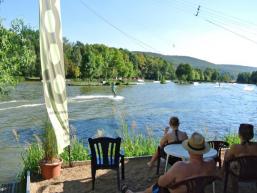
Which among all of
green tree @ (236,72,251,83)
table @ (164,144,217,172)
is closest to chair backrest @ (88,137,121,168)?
table @ (164,144,217,172)

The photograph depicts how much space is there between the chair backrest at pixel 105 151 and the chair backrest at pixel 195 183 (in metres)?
2.59

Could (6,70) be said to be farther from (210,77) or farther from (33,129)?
(210,77)

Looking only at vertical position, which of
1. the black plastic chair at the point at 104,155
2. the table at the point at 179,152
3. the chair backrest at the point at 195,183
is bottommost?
the black plastic chair at the point at 104,155

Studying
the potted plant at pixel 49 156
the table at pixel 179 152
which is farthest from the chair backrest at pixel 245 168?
the potted plant at pixel 49 156

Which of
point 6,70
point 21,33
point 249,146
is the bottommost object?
point 249,146

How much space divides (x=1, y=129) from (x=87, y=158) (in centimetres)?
1558

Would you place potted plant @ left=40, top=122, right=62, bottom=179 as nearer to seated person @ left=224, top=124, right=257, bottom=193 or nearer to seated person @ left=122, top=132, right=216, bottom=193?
seated person @ left=224, top=124, right=257, bottom=193

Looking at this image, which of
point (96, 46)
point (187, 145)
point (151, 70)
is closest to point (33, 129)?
point (187, 145)

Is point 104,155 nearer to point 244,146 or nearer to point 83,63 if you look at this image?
point 244,146

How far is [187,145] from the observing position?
12.8ft

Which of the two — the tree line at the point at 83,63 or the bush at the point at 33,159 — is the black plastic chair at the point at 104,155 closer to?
the bush at the point at 33,159

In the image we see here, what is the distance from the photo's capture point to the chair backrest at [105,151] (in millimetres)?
6402

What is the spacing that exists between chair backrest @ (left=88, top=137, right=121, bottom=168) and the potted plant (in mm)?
965

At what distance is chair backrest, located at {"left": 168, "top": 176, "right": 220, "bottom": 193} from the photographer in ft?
12.5
